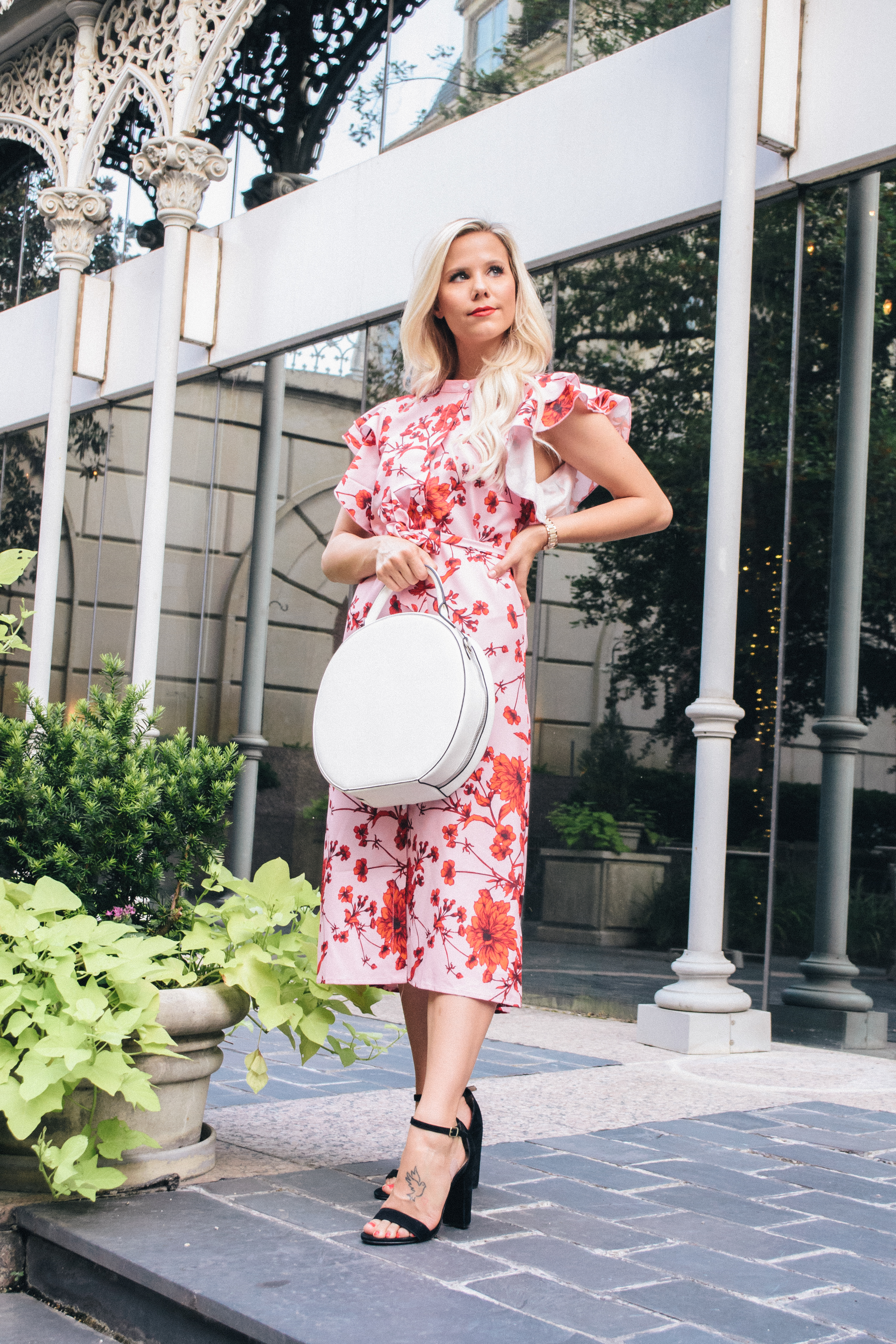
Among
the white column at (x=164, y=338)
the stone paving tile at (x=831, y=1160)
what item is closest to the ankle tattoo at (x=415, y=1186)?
the stone paving tile at (x=831, y=1160)

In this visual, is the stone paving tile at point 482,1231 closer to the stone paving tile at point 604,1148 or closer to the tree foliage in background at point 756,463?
the stone paving tile at point 604,1148

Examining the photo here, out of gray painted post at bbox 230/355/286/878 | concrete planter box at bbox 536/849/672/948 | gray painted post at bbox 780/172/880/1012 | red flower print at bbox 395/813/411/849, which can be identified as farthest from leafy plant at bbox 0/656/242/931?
gray painted post at bbox 230/355/286/878

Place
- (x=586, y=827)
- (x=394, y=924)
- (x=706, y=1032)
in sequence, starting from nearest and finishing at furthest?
(x=394, y=924) < (x=706, y=1032) < (x=586, y=827)

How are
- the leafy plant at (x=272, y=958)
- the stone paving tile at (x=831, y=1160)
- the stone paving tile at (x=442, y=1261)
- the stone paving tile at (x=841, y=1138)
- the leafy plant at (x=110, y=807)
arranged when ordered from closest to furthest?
the stone paving tile at (x=442, y=1261)
the leafy plant at (x=272, y=958)
the leafy plant at (x=110, y=807)
the stone paving tile at (x=831, y=1160)
the stone paving tile at (x=841, y=1138)

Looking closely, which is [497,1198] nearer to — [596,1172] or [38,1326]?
[596,1172]

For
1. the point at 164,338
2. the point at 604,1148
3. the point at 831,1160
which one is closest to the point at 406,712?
the point at 604,1148

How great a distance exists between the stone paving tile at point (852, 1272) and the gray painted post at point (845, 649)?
9.03 feet

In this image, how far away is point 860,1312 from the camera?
1.90 meters

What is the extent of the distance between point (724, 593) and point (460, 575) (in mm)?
2614

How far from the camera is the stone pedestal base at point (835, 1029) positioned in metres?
4.73

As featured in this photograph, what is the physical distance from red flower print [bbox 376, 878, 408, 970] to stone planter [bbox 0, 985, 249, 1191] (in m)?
0.37

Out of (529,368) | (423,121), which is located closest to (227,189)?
(423,121)

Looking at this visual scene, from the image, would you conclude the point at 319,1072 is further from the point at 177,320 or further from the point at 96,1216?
the point at 177,320

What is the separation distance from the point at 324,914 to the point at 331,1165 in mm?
612
